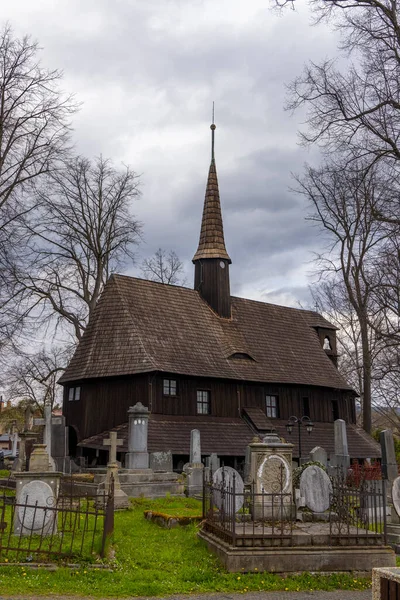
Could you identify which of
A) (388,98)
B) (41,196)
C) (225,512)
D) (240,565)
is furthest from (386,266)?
(41,196)

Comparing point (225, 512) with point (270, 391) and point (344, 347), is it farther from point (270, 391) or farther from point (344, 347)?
point (344, 347)

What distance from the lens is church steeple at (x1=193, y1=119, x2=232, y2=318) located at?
106 ft

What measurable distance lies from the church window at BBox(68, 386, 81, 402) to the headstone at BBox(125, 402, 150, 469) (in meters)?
8.89

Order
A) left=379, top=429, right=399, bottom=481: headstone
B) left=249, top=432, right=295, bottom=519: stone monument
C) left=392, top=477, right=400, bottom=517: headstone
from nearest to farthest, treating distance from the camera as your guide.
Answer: left=249, top=432, right=295, bottom=519: stone monument → left=392, top=477, right=400, bottom=517: headstone → left=379, top=429, right=399, bottom=481: headstone

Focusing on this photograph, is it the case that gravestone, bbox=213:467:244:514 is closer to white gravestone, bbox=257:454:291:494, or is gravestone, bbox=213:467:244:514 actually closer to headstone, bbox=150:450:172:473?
white gravestone, bbox=257:454:291:494

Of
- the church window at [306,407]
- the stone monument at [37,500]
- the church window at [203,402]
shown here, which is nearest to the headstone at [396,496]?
the stone monument at [37,500]

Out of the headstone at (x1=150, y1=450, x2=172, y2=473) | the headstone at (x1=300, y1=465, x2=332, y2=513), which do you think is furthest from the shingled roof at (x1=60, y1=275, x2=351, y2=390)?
the headstone at (x1=300, y1=465, x2=332, y2=513)

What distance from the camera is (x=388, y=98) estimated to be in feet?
52.1

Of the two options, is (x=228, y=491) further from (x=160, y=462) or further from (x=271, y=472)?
(x=160, y=462)

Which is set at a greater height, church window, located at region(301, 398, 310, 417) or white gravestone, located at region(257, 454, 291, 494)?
church window, located at region(301, 398, 310, 417)

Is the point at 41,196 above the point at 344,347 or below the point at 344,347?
above

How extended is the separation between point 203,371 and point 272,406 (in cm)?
501

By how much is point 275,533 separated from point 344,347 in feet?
99.2

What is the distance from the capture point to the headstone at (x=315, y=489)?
12.0m
